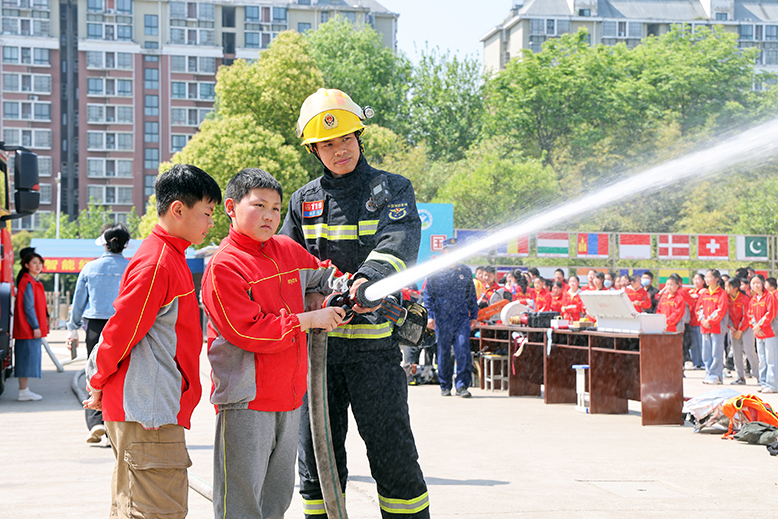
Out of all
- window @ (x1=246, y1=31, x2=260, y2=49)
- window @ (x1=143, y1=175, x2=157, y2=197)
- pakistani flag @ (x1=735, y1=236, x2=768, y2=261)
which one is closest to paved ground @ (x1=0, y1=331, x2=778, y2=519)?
pakistani flag @ (x1=735, y1=236, x2=768, y2=261)

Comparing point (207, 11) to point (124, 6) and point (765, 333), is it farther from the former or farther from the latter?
point (765, 333)

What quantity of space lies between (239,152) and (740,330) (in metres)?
23.1

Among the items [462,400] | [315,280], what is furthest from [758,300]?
[315,280]

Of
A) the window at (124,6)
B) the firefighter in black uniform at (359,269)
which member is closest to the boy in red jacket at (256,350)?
the firefighter in black uniform at (359,269)

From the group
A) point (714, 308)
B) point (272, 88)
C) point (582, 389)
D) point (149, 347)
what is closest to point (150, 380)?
point (149, 347)

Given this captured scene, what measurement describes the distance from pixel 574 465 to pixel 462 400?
4929 millimetres

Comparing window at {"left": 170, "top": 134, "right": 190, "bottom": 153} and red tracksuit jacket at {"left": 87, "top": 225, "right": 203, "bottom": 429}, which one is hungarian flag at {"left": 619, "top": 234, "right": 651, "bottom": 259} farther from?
window at {"left": 170, "top": 134, "right": 190, "bottom": 153}

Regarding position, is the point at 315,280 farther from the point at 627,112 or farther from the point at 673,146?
the point at 627,112

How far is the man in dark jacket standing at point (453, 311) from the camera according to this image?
12.4 meters

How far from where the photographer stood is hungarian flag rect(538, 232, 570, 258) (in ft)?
76.0

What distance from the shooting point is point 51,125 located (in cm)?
7938

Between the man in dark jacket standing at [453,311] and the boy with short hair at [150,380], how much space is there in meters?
8.61

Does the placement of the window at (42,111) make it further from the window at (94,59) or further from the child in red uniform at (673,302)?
the child in red uniform at (673,302)

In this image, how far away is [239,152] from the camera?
3453 centimetres
